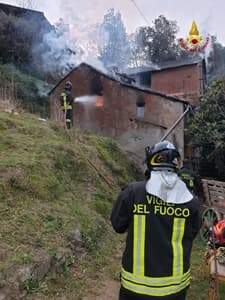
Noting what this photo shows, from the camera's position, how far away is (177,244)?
8.26ft

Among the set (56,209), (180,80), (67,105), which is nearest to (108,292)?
(56,209)

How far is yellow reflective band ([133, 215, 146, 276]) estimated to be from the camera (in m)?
2.48

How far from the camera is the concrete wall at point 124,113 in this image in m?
12.4

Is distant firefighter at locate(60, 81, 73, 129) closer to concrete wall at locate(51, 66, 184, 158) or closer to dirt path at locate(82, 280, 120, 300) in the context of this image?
concrete wall at locate(51, 66, 184, 158)

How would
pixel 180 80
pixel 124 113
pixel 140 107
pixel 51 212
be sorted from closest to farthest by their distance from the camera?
pixel 51 212, pixel 140 107, pixel 124 113, pixel 180 80

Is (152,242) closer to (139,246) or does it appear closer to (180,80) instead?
(139,246)

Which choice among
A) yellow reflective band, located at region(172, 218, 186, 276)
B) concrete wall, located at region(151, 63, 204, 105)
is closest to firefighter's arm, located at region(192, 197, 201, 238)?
A: yellow reflective band, located at region(172, 218, 186, 276)

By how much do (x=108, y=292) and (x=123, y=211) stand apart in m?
2.68

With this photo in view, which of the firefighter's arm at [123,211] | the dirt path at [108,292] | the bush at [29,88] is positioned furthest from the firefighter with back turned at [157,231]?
the bush at [29,88]

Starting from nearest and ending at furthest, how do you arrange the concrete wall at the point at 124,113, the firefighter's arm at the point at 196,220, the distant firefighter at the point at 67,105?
the firefighter's arm at the point at 196,220
the distant firefighter at the point at 67,105
the concrete wall at the point at 124,113

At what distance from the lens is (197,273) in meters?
5.80

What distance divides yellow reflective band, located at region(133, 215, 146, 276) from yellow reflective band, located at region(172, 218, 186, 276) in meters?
0.20

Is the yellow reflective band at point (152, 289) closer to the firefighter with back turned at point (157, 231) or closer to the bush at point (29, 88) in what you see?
the firefighter with back turned at point (157, 231)

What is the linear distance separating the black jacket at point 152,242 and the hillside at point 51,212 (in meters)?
1.95
